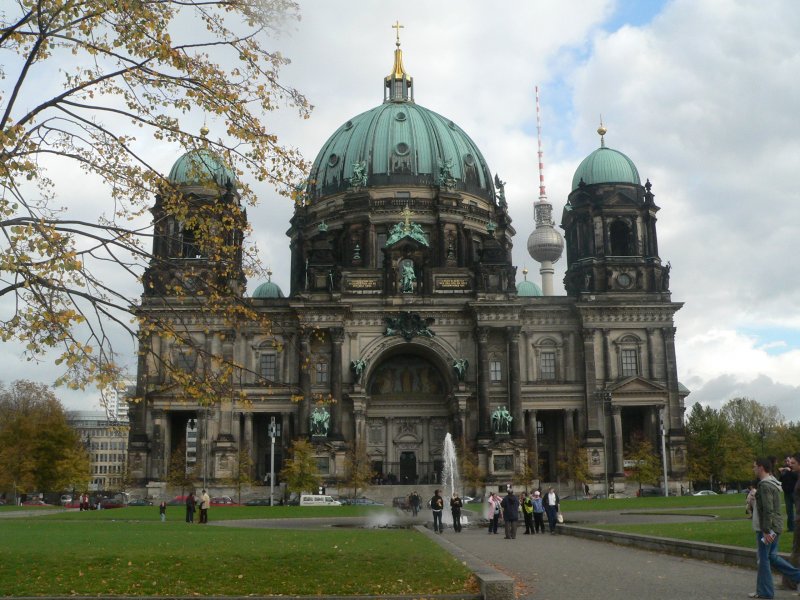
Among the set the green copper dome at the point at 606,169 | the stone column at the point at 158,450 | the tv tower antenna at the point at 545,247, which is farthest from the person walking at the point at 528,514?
the tv tower antenna at the point at 545,247

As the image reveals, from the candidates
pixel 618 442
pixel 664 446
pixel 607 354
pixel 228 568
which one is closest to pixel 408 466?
pixel 618 442

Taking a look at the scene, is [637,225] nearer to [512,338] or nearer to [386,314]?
[512,338]

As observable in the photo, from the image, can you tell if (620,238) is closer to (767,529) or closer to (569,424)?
(569,424)

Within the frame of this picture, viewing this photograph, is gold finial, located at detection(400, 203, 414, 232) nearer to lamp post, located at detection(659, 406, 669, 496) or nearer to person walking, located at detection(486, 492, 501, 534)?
lamp post, located at detection(659, 406, 669, 496)

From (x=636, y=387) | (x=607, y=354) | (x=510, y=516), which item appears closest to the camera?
(x=510, y=516)

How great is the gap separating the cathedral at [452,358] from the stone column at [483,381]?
0.11 m

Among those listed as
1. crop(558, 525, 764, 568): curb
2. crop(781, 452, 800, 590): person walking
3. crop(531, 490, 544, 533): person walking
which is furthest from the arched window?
crop(781, 452, 800, 590): person walking

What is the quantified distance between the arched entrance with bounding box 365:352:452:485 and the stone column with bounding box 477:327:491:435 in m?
4.95

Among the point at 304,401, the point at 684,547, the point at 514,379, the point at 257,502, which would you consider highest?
the point at 514,379

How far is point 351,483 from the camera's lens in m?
68.9

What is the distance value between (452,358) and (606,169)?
22.0 metres

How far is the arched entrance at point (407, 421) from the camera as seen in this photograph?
76.8 metres

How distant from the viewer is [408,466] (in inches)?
3039

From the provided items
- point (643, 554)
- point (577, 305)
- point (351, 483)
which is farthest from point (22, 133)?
point (577, 305)
